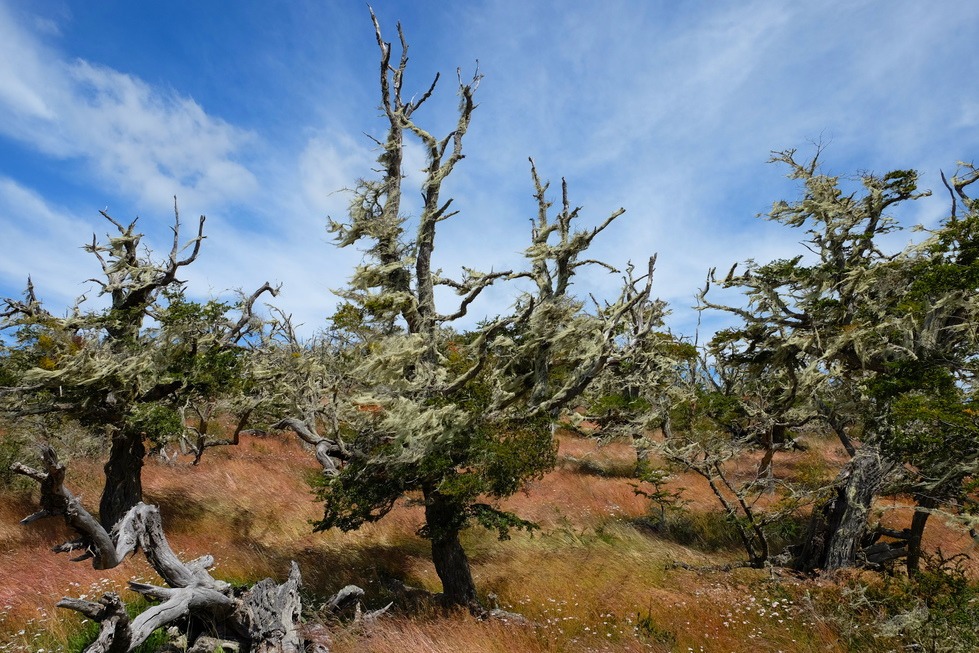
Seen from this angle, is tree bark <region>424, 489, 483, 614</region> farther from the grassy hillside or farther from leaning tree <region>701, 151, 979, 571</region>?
leaning tree <region>701, 151, 979, 571</region>

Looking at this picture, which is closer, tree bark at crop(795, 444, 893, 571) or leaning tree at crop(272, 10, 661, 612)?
leaning tree at crop(272, 10, 661, 612)

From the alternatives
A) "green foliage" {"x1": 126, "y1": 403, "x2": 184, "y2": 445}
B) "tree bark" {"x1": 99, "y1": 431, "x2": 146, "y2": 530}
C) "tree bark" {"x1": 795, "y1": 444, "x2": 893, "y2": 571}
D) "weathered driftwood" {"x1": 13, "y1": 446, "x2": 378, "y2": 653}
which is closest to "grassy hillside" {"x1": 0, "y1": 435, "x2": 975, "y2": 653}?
"weathered driftwood" {"x1": 13, "y1": 446, "x2": 378, "y2": 653}

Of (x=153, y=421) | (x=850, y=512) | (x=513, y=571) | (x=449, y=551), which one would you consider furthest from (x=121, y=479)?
(x=850, y=512)

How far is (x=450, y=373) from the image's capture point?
29.8ft

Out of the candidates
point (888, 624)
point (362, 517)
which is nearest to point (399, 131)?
point (362, 517)

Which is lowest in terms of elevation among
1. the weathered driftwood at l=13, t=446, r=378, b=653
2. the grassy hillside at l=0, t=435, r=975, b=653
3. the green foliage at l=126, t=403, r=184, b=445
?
the grassy hillside at l=0, t=435, r=975, b=653

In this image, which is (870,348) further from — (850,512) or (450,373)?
(450,373)

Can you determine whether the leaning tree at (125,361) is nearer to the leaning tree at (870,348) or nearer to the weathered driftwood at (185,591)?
the weathered driftwood at (185,591)

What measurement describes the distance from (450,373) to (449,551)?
3047mm

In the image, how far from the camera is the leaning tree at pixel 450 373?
8.02m

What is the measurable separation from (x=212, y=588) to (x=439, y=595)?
4.15 meters

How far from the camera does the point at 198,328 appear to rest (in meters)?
11.3

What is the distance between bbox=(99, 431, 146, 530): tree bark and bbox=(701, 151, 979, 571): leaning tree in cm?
1365

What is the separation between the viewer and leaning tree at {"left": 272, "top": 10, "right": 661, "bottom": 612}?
802 centimetres
